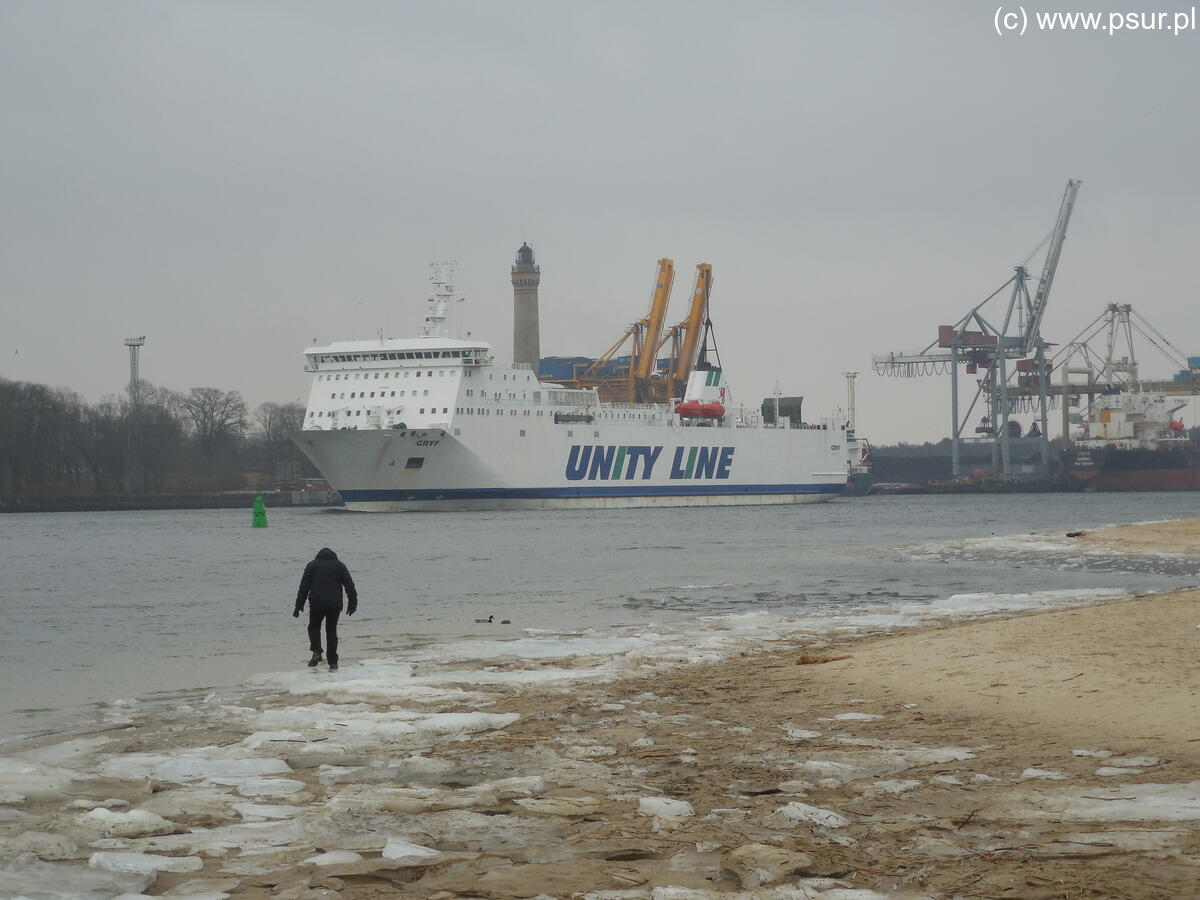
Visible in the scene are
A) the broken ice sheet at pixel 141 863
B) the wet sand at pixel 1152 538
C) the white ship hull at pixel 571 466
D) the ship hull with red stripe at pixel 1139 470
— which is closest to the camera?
the broken ice sheet at pixel 141 863

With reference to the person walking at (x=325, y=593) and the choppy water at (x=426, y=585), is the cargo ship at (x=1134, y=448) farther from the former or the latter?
the person walking at (x=325, y=593)

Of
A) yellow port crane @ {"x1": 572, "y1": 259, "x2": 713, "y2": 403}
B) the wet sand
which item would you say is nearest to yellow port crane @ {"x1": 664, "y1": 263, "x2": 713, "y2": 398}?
yellow port crane @ {"x1": 572, "y1": 259, "x2": 713, "y2": 403}

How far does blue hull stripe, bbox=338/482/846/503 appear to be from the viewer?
55.0 m

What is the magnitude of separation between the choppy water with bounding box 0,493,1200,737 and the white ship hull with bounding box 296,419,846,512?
31.6ft

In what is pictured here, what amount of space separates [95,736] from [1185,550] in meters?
23.1

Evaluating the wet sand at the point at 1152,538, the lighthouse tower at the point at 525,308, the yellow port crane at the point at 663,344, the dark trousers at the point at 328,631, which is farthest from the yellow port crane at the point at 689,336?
the dark trousers at the point at 328,631

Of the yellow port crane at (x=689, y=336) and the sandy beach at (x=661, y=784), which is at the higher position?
the yellow port crane at (x=689, y=336)

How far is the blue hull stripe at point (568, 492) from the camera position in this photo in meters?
55.0

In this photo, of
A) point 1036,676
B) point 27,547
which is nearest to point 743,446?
point 27,547

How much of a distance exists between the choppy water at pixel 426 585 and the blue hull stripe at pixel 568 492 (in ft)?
34.7

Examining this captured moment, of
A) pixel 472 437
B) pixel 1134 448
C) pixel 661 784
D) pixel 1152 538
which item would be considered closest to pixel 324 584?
pixel 661 784

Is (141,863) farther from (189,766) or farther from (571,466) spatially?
(571,466)

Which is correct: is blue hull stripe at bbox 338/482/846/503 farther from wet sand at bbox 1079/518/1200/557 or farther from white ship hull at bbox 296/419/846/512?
wet sand at bbox 1079/518/1200/557

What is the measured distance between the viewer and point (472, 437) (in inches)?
2151
